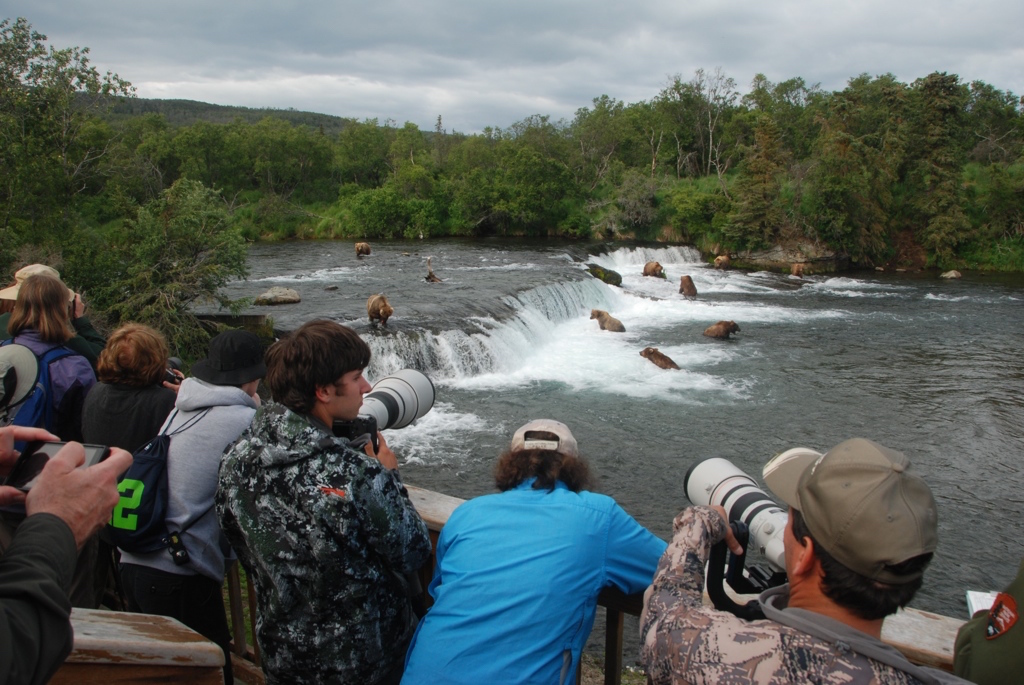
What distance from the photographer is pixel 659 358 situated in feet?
46.1

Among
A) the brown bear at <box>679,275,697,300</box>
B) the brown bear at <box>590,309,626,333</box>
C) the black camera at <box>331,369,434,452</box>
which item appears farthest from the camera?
the brown bear at <box>679,275,697,300</box>

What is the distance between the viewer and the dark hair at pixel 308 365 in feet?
6.93

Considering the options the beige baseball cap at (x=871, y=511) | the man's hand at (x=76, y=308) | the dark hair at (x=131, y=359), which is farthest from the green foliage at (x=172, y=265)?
the beige baseball cap at (x=871, y=511)

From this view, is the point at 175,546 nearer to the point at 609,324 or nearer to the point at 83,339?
the point at 83,339

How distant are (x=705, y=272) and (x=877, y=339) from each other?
1212cm

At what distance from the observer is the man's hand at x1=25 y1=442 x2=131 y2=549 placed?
1401mm

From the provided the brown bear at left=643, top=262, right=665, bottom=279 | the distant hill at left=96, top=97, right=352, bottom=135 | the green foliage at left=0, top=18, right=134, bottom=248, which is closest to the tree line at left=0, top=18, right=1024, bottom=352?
the green foliage at left=0, top=18, right=134, bottom=248

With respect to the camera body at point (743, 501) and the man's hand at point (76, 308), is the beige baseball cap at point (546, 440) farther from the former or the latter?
the man's hand at point (76, 308)

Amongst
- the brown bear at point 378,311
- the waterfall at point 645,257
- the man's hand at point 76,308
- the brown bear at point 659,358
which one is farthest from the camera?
Answer: the waterfall at point 645,257

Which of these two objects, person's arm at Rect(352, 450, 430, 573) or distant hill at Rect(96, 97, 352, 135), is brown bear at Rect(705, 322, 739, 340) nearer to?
person's arm at Rect(352, 450, 430, 573)

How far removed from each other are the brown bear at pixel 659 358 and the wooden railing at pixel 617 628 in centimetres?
1178

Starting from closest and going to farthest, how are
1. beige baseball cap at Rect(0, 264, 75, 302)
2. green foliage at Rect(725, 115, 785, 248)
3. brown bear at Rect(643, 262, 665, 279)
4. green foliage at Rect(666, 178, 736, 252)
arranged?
1. beige baseball cap at Rect(0, 264, 75, 302)
2. brown bear at Rect(643, 262, 665, 279)
3. green foliage at Rect(725, 115, 785, 248)
4. green foliage at Rect(666, 178, 736, 252)

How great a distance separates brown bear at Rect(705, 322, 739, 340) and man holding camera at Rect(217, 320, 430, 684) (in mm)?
15430

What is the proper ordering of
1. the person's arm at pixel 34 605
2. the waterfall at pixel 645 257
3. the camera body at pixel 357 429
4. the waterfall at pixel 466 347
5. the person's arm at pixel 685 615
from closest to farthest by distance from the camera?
1. the person's arm at pixel 34 605
2. the person's arm at pixel 685 615
3. the camera body at pixel 357 429
4. the waterfall at pixel 466 347
5. the waterfall at pixel 645 257
